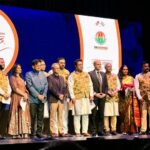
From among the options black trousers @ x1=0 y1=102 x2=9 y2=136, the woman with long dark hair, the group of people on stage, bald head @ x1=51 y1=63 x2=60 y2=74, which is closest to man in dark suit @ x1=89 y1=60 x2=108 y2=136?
the group of people on stage

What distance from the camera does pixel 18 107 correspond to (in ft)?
19.0

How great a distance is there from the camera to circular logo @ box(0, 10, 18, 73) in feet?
21.6

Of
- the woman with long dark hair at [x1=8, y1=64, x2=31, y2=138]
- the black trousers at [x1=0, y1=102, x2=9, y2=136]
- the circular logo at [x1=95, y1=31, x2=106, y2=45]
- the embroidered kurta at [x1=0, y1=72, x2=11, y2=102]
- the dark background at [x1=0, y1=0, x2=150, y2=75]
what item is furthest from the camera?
the circular logo at [x1=95, y1=31, x2=106, y2=45]

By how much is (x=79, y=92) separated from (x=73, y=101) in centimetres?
17

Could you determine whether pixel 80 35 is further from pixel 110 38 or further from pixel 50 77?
pixel 50 77

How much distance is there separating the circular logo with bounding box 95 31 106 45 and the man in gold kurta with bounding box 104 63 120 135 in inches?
40.6

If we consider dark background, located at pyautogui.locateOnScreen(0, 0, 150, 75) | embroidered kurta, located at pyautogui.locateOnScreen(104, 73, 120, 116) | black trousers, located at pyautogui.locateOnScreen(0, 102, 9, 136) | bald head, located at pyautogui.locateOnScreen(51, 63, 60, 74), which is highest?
dark background, located at pyautogui.locateOnScreen(0, 0, 150, 75)

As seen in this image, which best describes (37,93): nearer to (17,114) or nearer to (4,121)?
(17,114)

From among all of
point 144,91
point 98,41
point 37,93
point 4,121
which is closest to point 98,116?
point 144,91

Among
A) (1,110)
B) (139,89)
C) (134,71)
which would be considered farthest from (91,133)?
(134,71)

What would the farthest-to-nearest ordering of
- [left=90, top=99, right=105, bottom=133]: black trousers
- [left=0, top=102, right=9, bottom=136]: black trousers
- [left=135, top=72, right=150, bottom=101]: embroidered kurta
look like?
[left=135, top=72, right=150, bottom=101]: embroidered kurta
[left=90, top=99, right=105, bottom=133]: black trousers
[left=0, top=102, right=9, bottom=136]: black trousers

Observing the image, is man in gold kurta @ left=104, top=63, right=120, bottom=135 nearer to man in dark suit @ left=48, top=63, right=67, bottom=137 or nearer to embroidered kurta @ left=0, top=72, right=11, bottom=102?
man in dark suit @ left=48, top=63, right=67, bottom=137

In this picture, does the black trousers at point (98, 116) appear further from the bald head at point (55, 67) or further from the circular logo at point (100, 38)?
the circular logo at point (100, 38)

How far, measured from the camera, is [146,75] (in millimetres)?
6574
